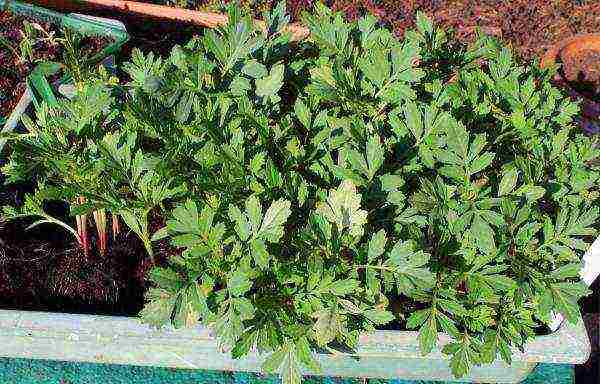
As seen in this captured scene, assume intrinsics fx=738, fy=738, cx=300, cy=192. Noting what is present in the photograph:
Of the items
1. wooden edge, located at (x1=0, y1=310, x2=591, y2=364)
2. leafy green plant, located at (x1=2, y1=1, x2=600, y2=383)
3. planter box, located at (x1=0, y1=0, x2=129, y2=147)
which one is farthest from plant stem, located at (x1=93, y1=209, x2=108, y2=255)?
planter box, located at (x1=0, y1=0, x2=129, y2=147)

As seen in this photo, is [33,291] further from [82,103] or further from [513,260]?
[513,260]

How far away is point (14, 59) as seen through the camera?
267 cm

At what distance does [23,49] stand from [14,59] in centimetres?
8

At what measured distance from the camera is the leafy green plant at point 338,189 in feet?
5.48

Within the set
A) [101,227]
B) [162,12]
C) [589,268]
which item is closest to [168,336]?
[101,227]

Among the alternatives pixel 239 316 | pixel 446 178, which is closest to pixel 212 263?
pixel 239 316

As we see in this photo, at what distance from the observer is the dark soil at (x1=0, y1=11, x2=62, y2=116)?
2.56m

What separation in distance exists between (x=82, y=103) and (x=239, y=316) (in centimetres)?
70

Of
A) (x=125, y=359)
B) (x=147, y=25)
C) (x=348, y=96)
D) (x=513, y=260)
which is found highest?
(x=348, y=96)

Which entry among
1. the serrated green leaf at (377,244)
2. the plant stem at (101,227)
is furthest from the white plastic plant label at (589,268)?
the plant stem at (101,227)

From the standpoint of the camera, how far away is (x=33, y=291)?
2002 millimetres

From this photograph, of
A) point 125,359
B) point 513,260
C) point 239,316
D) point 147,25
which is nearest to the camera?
point 239,316

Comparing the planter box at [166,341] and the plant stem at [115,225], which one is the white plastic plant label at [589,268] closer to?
the planter box at [166,341]

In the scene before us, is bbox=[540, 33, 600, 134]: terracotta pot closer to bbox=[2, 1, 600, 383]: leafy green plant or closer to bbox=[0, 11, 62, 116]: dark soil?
bbox=[2, 1, 600, 383]: leafy green plant
